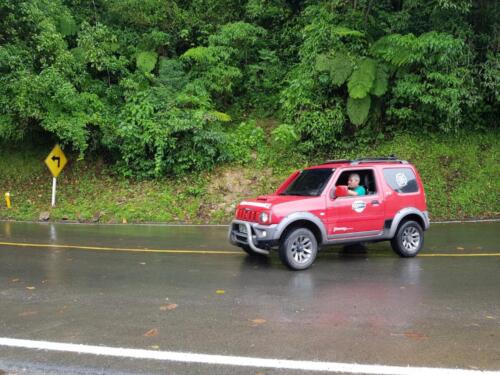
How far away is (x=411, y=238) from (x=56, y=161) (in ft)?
43.3

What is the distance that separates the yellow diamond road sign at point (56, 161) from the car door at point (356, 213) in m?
12.1

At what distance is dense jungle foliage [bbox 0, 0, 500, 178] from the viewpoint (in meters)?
15.8

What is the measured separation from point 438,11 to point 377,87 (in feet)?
10.6

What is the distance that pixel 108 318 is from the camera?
5578mm

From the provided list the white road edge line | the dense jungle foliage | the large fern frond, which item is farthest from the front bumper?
the large fern frond

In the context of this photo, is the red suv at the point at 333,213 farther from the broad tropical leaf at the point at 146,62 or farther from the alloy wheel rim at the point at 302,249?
the broad tropical leaf at the point at 146,62

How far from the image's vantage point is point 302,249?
27.2 ft

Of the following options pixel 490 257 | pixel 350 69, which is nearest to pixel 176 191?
pixel 350 69

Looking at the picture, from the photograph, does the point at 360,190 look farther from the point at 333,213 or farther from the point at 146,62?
the point at 146,62

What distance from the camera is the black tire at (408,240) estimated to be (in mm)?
9219

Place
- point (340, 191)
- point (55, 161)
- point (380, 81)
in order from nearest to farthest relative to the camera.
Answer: point (340, 191), point (380, 81), point (55, 161)

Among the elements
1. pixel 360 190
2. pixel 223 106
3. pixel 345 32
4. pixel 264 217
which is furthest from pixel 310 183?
pixel 223 106

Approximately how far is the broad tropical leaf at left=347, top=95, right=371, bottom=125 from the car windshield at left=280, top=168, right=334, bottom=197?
25.7ft

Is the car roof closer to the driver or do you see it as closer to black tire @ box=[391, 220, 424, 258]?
the driver
